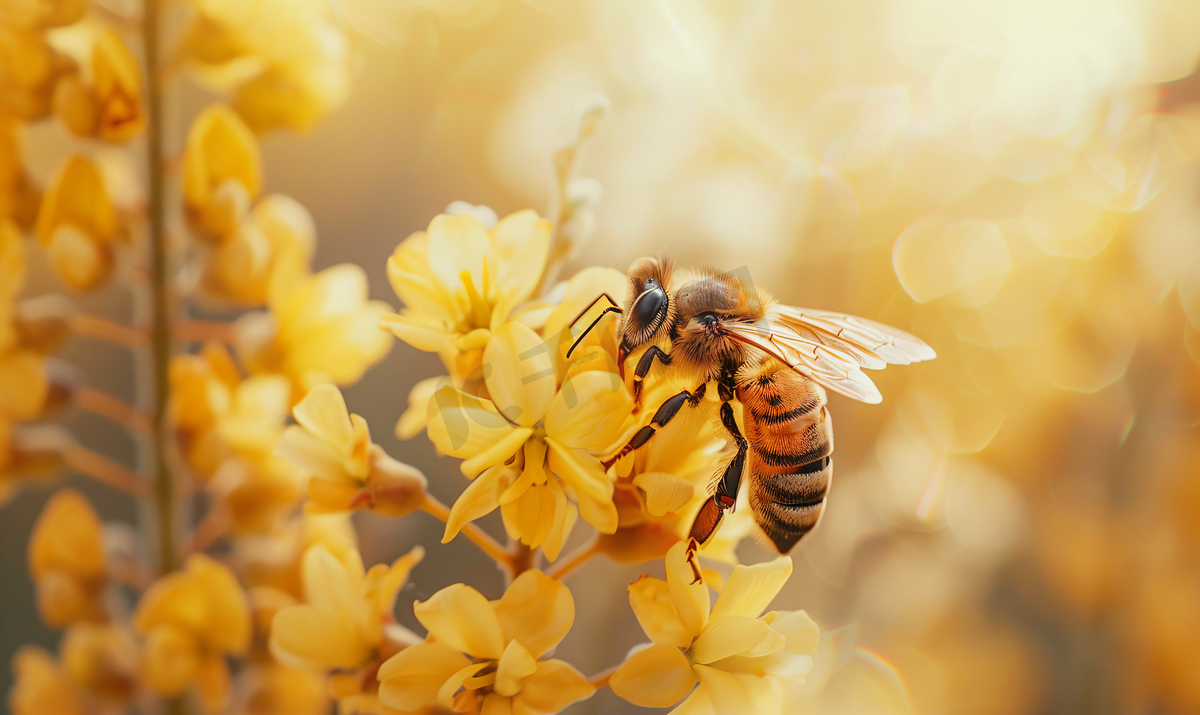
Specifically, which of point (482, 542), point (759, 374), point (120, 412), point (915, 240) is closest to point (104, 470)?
point (120, 412)

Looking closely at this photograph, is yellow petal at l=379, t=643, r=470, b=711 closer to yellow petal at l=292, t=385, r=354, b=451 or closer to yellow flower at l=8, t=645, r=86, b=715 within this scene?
yellow petal at l=292, t=385, r=354, b=451

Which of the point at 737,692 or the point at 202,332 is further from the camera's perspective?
→ the point at 202,332

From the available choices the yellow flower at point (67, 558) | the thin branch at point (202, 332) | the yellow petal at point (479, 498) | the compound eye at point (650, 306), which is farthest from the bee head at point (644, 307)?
the yellow flower at point (67, 558)

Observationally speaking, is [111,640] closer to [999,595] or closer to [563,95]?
[563,95]

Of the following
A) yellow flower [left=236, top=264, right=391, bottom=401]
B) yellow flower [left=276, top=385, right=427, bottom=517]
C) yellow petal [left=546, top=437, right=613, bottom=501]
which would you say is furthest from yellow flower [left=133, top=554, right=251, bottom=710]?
yellow petal [left=546, top=437, right=613, bottom=501]

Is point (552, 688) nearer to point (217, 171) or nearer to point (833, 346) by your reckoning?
point (833, 346)
